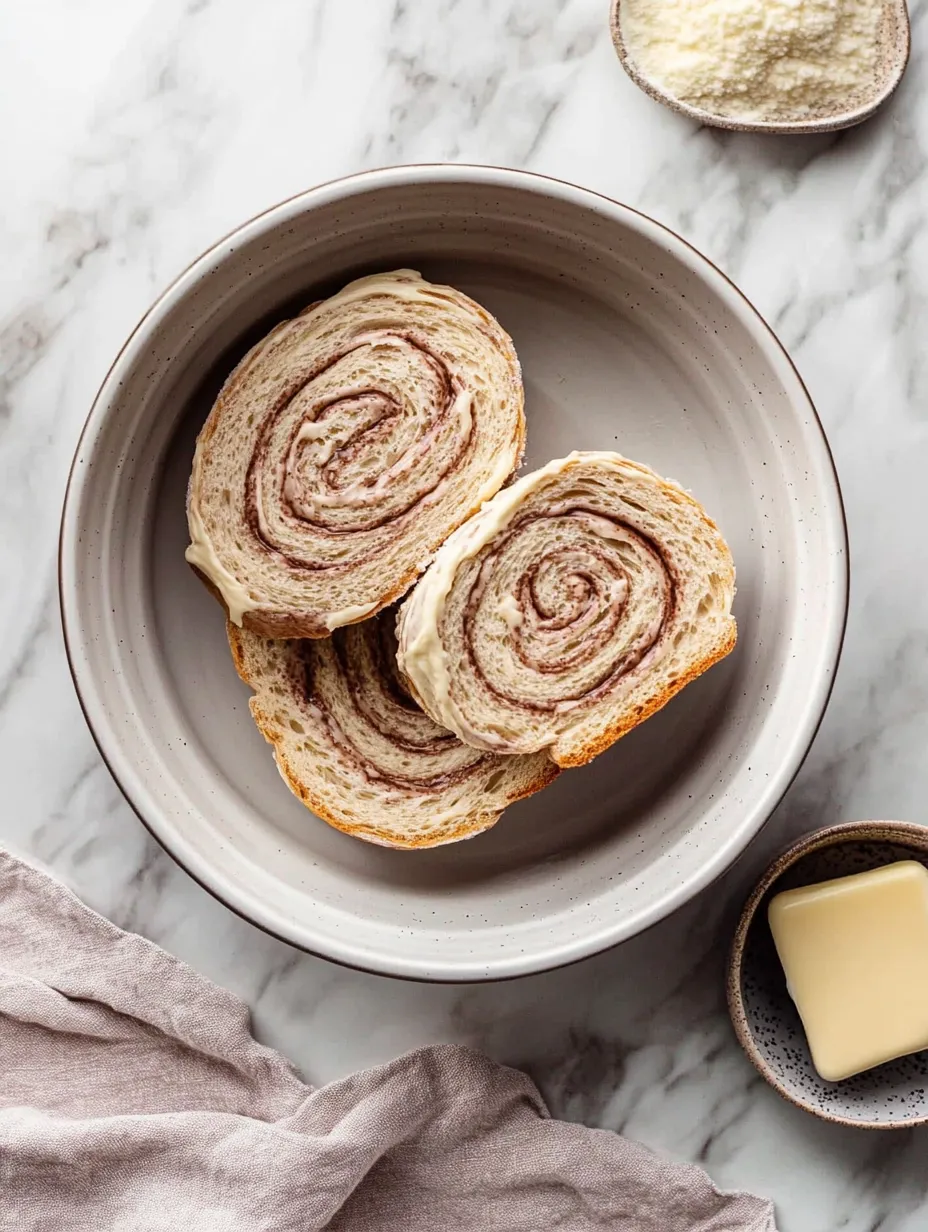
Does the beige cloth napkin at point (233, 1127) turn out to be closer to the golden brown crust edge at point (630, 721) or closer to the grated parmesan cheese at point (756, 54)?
the golden brown crust edge at point (630, 721)

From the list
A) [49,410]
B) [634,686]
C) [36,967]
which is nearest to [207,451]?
[49,410]

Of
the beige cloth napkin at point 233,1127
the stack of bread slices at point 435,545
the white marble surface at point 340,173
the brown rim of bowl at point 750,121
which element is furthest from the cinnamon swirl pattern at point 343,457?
the beige cloth napkin at point 233,1127

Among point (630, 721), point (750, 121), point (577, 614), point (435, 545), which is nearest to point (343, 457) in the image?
point (435, 545)

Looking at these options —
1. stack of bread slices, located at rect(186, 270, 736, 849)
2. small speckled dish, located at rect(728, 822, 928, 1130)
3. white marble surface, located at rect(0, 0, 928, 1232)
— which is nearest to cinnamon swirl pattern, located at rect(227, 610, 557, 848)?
stack of bread slices, located at rect(186, 270, 736, 849)

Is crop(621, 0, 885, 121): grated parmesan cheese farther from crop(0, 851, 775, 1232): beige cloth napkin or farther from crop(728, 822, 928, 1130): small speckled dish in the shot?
crop(0, 851, 775, 1232): beige cloth napkin

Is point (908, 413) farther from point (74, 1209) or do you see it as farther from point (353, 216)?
point (74, 1209)
